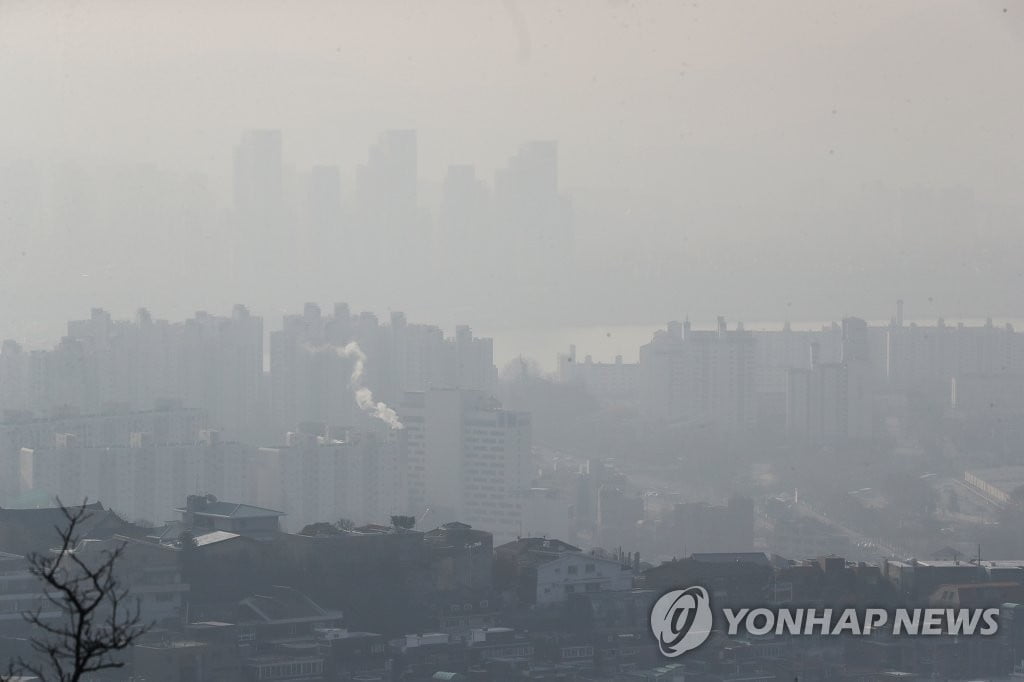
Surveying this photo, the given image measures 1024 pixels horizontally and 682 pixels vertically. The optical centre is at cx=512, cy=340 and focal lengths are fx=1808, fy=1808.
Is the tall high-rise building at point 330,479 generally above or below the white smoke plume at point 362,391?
below

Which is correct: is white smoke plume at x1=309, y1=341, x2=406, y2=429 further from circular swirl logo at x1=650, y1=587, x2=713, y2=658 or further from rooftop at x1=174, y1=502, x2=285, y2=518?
circular swirl logo at x1=650, y1=587, x2=713, y2=658

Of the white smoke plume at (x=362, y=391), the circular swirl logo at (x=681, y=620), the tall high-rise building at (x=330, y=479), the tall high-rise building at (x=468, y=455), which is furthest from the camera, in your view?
the white smoke plume at (x=362, y=391)

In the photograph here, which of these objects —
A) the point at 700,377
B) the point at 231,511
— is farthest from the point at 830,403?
the point at 231,511

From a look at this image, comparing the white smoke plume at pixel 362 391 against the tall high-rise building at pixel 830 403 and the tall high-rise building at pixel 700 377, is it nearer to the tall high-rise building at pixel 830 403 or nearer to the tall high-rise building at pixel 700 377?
the tall high-rise building at pixel 700 377

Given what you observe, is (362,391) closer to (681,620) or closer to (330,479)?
(330,479)

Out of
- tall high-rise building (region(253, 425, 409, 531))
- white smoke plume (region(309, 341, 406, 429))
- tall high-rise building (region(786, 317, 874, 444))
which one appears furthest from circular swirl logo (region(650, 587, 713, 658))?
tall high-rise building (region(786, 317, 874, 444))

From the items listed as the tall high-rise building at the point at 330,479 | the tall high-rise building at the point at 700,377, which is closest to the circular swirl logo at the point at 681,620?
the tall high-rise building at the point at 330,479
